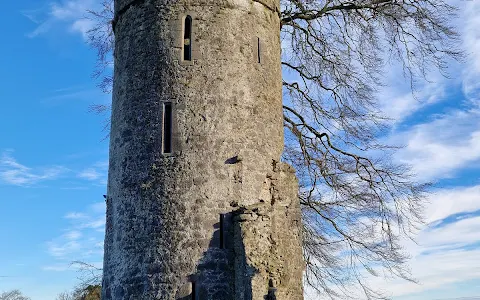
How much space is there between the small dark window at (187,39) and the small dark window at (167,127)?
0.99 meters

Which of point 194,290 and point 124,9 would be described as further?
point 124,9

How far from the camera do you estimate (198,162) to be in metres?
10.0

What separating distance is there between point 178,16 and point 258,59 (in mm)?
1679

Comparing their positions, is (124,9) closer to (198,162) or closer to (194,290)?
(198,162)

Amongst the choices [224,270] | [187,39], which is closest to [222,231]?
[224,270]

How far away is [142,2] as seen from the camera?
1121cm

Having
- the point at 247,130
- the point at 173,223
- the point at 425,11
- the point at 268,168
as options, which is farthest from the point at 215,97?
the point at 425,11

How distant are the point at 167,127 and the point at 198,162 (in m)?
0.87

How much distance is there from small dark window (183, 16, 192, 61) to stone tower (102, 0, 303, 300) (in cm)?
3

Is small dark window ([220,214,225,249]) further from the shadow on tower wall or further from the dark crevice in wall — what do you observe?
the dark crevice in wall

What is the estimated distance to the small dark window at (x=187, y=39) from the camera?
35.0ft

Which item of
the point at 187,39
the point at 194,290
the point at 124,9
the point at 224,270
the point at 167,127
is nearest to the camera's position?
the point at 194,290

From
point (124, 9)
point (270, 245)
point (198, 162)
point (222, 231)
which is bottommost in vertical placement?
point (270, 245)

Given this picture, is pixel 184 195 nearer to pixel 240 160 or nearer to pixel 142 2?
pixel 240 160
